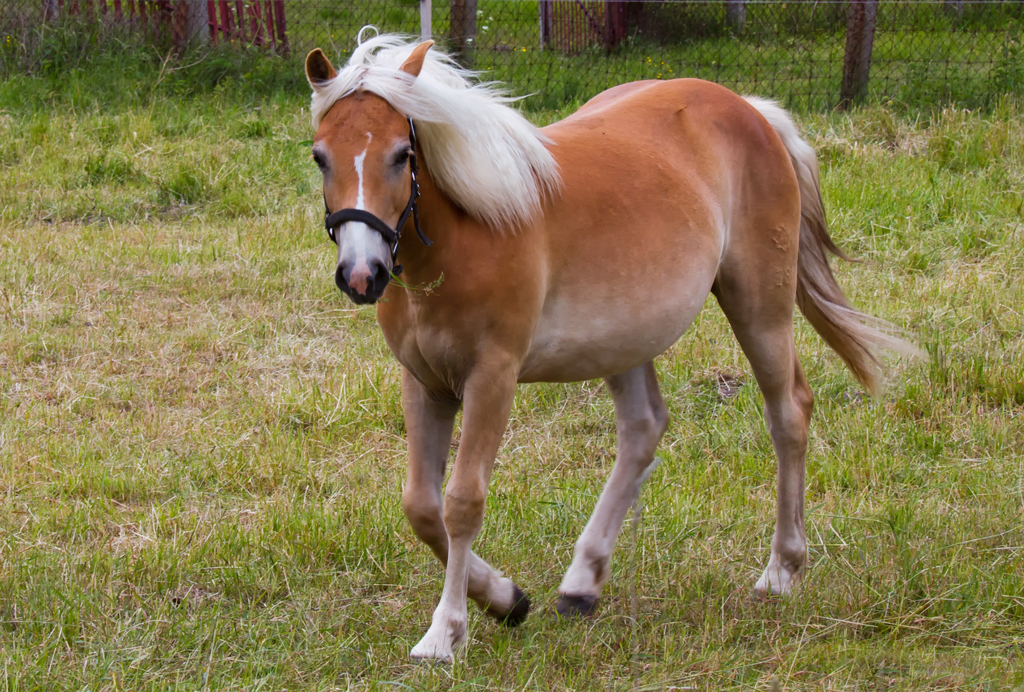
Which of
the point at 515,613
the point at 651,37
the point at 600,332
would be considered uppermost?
the point at 600,332

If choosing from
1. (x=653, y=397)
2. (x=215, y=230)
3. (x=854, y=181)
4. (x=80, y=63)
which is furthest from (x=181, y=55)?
(x=653, y=397)

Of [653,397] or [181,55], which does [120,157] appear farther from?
[653,397]

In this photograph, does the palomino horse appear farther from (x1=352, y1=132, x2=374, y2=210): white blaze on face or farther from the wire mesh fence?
the wire mesh fence

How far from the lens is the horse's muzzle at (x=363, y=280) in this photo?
2.18 metres

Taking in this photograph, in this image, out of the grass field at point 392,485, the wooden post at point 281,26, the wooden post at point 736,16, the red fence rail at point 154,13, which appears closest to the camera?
the grass field at point 392,485

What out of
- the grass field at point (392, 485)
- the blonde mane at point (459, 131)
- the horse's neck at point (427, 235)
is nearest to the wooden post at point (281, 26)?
the grass field at point (392, 485)

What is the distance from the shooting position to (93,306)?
5172 millimetres

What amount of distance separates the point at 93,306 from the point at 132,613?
2.75m

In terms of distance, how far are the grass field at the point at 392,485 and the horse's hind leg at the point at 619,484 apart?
10 cm

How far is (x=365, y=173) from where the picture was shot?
2.30 meters

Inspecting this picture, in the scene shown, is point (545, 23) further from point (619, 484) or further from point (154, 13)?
point (619, 484)

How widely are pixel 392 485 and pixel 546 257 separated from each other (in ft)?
4.19

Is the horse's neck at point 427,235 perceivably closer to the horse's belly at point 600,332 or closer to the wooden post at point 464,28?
the horse's belly at point 600,332

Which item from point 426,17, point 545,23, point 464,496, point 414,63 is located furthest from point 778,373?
point 545,23
